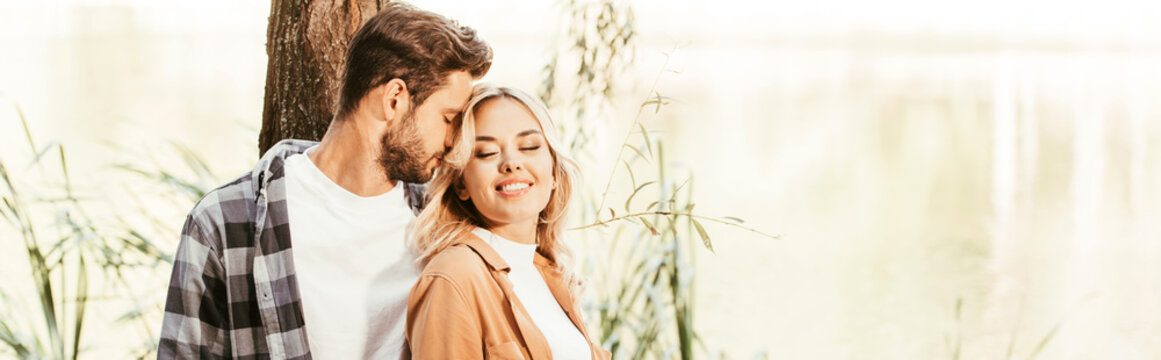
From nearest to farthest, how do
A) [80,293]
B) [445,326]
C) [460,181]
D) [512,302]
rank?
[445,326]
[512,302]
[460,181]
[80,293]

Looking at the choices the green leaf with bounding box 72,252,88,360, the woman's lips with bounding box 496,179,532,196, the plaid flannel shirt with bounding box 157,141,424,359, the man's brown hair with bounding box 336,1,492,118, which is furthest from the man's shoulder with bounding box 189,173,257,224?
the green leaf with bounding box 72,252,88,360

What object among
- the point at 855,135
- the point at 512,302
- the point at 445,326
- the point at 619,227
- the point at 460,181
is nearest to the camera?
the point at 445,326

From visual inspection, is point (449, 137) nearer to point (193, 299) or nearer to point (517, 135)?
point (517, 135)

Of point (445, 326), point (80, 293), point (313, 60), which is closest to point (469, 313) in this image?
point (445, 326)

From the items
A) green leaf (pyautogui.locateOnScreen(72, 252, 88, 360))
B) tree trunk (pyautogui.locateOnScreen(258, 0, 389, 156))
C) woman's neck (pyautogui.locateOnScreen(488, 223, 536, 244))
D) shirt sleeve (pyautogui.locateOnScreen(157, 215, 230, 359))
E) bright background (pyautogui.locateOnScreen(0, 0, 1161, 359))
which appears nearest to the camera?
shirt sleeve (pyautogui.locateOnScreen(157, 215, 230, 359))

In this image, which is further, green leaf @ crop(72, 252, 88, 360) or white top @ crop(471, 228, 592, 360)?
green leaf @ crop(72, 252, 88, 360)

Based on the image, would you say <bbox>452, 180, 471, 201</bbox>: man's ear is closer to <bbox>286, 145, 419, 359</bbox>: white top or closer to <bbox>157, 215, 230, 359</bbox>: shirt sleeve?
<bbox>286, 145, 419, 359</bbox>: white top

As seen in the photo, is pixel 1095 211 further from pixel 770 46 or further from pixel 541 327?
pixel 541 327

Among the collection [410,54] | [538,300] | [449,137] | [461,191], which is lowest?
[538,300]

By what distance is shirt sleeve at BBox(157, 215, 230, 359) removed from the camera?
189 centimetres

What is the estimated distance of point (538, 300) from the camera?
1980 mm

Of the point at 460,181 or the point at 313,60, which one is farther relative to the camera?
the point at 313,60

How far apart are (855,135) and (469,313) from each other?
9803 millimetres

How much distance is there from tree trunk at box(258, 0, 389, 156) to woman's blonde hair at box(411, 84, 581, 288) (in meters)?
0.58
